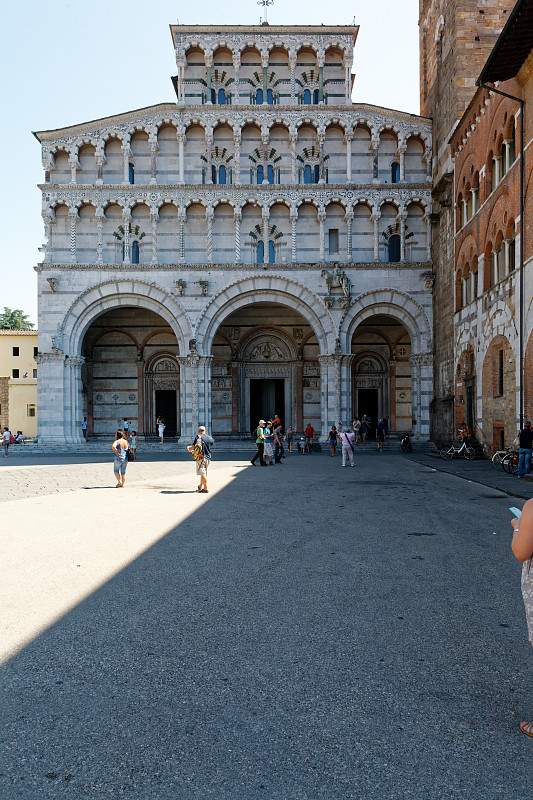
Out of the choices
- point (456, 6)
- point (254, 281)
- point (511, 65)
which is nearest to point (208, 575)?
point (511, 65)

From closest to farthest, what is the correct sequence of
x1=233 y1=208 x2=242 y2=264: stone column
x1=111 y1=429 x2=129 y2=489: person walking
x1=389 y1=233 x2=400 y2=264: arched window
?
x1=111 y1=429 x2=129 y2=489: person walking
x1=233 y1=208 x2=242 y2=264: stone column
x1=389 y1=233 x2=400 y2=264: arched window

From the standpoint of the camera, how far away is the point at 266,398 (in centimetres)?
3516

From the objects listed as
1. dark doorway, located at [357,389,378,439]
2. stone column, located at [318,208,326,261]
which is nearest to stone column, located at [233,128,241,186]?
stone column, located at [318,208,326,261]

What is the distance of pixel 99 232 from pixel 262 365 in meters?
10.2

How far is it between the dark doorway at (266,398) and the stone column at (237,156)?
9.98 m

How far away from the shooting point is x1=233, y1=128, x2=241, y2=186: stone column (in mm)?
30516

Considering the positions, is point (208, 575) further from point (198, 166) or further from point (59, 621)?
point (198, 166)

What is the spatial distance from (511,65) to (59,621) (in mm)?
19096

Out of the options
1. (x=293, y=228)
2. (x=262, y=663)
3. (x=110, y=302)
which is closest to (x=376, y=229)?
(x=293, y=228)

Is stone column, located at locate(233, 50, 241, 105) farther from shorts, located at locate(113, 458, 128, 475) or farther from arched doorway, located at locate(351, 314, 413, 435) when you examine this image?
shorts, located at locate(113, 458, 128, 475)

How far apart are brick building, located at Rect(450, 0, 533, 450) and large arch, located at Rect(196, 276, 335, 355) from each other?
6.09 m

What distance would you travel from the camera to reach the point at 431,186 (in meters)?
30.4

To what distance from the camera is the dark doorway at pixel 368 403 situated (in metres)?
34.8

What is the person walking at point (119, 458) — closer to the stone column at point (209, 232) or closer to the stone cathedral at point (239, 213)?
the stone cathedral at point (239, 213)
